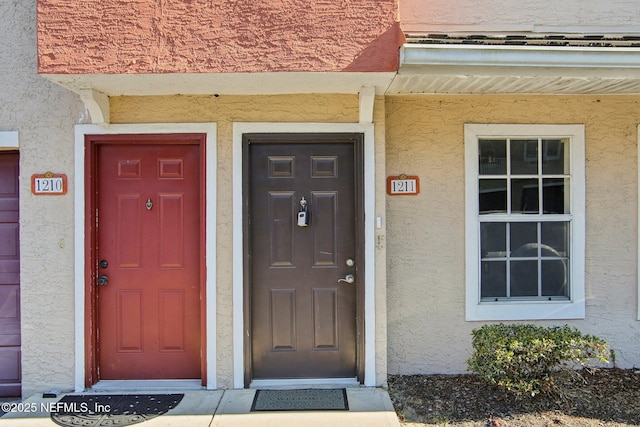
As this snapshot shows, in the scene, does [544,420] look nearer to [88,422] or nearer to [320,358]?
[320,358]

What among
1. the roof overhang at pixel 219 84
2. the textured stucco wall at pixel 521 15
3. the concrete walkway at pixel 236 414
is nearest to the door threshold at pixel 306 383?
the concrete walkway at pixel 236 414

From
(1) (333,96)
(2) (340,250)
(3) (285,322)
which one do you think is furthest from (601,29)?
(3) (285,322)

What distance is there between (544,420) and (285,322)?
2.30 metres

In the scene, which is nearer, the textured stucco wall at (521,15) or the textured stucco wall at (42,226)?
the textured stucco wall at (42,226)

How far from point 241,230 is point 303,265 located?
0.67m

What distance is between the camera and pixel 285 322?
13.9 ft

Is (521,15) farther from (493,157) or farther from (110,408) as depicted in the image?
(110,408)

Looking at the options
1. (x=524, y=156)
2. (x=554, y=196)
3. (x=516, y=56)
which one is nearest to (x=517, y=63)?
(x=516, y=56)

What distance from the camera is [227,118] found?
4152 mm

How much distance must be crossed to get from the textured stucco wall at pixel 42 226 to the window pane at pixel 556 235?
4621 mm

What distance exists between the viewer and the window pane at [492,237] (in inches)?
180

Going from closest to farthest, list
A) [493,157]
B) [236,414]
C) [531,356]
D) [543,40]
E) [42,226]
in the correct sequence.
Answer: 1. [531,356]
2. [236,414]
3. [543,40]
4. [42,226]
5. [493,157]

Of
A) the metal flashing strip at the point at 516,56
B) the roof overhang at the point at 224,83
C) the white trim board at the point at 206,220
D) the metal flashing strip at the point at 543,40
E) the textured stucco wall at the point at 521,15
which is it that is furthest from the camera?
the textured stucco wall at the point at 521,15

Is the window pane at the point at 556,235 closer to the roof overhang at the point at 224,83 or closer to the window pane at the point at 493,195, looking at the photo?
the window pane at the point at 493,195
